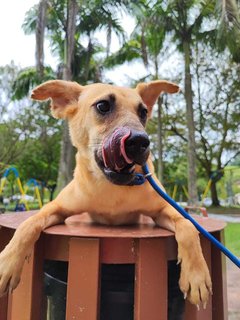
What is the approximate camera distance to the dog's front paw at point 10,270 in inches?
62.8

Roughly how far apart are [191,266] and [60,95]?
1.44m

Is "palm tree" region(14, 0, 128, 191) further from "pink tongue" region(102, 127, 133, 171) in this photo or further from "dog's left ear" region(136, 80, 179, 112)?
"pink tongue" region(102, 127, 133, 171)

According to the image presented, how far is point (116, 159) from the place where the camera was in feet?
5.48

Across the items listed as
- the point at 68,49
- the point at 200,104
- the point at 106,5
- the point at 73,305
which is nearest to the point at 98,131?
the point at 73,305

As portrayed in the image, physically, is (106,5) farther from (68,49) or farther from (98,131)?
(98,131)

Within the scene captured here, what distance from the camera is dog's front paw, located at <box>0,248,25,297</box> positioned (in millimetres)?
1595

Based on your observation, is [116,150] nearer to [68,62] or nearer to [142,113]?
[142,113]

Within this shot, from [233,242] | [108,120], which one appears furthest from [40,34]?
[108,120]

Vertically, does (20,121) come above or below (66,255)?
above

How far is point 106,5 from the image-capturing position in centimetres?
1210

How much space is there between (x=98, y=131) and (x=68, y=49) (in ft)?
31.9

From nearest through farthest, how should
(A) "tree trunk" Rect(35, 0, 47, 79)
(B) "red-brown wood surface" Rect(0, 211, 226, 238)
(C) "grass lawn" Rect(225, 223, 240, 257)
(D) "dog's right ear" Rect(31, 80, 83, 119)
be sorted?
(B) "red-brown wood surface" Rect(0, 211, 226, 238), (D) "dog's right ear" Rect(31, 80, 83, 119), (C) "grass lawn" Rect(225, 223, 240, 257), (A) "tree trunk" Rect(35, 0, 47, 79)

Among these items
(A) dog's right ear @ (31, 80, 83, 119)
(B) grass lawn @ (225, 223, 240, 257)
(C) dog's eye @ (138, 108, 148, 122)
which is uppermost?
(A) dog's right ear @ (31, 80, 83, 119)

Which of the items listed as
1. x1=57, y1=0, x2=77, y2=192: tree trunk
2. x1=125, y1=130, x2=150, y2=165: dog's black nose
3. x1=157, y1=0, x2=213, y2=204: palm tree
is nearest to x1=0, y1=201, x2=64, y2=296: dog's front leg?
x1=125, y1=130, x2=150, y2=165: dog's black nose
